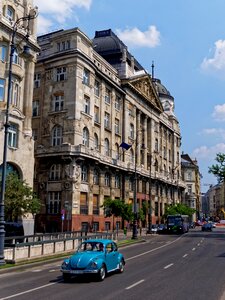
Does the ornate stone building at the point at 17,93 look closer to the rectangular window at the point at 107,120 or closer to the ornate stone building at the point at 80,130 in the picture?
the ornate stone building at the point at 80,130

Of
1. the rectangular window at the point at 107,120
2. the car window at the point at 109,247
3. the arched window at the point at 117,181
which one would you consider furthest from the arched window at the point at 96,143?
the car window at the point at 109,247

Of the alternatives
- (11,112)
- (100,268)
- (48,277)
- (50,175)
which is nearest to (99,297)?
(100,268)

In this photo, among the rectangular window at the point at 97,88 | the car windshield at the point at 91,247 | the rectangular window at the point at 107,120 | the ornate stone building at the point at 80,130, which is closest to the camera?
the car windshield at the point at 91,247

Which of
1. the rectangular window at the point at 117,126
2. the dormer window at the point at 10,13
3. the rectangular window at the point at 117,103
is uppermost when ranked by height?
the dormer window at the point at 10,13

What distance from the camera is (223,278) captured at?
15.7 metres

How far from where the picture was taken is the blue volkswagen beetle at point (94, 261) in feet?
48.6

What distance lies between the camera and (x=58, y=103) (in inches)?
2142

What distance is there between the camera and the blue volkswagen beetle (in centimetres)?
1481

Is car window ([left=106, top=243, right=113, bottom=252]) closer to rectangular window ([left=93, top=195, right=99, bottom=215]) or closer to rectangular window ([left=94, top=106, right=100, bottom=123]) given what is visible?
rectangular window ([left=93, top=195, right=99, bottom=215])

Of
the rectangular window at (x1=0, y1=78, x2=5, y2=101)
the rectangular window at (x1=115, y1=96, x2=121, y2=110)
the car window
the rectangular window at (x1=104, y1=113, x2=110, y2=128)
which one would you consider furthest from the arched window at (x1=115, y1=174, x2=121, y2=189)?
the car window

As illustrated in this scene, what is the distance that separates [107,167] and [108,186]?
140 inches

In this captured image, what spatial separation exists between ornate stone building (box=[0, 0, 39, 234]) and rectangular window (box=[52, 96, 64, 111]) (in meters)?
11.8

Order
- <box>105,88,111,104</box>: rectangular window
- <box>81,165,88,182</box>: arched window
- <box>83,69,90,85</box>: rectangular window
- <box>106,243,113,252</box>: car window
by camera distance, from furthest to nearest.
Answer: <box>105,88,111,104</box>: rectangular window, <box>83,69,90,85</box>: rectangular window, <box>81,165,88,182</box>: arched window, <box>106,243,113,252</box>: car window

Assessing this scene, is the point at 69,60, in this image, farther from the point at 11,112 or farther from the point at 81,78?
the point at 11,112
